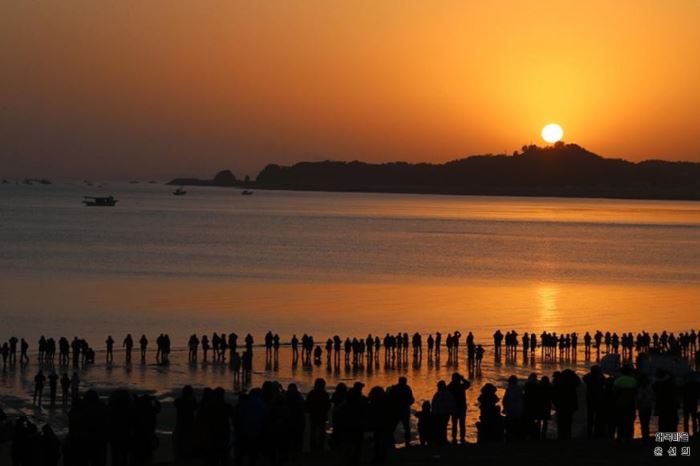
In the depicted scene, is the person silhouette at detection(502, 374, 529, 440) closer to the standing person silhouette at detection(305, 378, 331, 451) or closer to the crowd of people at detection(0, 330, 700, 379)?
the standing person silhouette at detection(305, 378, 331, 451)

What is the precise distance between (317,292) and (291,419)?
4981 cm

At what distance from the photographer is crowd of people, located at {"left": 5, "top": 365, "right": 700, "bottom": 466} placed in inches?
567

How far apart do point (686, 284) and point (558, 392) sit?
6258 cm

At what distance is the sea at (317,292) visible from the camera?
3419 centimetres

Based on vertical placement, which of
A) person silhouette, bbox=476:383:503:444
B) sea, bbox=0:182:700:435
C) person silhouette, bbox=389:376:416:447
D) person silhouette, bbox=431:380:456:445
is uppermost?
person silhouette, bbox=389:376:416:447

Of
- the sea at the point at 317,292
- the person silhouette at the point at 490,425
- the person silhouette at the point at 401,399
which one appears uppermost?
the person silhouette at the point at 401,399

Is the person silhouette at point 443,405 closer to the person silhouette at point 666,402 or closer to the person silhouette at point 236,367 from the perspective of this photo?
the person silhouette at point 666,402

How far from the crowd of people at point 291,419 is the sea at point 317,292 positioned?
10432 mm

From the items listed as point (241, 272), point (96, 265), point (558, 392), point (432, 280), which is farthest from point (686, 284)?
point (558, 392)

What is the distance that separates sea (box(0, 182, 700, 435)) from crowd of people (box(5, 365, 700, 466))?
34.2ft

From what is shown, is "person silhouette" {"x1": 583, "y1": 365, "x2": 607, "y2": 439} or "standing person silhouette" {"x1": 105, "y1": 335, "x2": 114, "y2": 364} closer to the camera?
"person silhouette" {"x1": 583, "y1": 365, "x2": 607, "y2": 439}

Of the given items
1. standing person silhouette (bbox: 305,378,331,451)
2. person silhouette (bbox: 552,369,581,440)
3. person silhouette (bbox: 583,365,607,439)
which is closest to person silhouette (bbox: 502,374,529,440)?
person silhouette (bbox: 552,369,581,440)

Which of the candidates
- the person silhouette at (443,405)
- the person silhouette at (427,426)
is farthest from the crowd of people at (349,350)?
the person silhouette at (443,405)

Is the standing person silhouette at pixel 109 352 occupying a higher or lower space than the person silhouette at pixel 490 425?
lower
